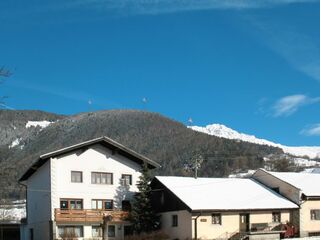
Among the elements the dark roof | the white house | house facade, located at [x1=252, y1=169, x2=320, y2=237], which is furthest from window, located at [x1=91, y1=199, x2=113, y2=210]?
house facade, located at [x1=252, y1=169, x2=320, y2=237]

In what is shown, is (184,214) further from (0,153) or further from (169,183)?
(0,153)

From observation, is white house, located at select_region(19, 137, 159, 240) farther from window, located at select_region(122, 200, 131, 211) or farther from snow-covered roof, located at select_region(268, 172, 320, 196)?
snow-covered roof, located at select_region(268, 172, 320, 196)

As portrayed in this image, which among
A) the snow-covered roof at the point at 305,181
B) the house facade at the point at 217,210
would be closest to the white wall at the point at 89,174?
the house facade at the point at 217,210

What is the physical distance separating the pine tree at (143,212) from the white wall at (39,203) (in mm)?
8016

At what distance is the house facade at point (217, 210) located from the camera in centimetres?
5325

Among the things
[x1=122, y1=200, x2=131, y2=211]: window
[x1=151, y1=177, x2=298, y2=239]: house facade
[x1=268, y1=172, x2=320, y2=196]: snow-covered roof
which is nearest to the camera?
[x1=151, y1=177, x2=298, y2=239]: house facade

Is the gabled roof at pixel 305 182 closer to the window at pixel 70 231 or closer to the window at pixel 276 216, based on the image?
the window at pixel 276 216

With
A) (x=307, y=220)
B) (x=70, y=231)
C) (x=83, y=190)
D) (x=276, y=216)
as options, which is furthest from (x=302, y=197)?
(x=70, y=231)

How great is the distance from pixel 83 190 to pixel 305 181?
24.1 metres

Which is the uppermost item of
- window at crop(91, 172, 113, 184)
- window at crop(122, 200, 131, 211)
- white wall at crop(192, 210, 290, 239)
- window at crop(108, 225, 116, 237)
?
window at crop(91, 172, 113, 184)

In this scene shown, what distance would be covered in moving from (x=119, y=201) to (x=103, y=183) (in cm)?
240

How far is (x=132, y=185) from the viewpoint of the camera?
59.6 metres

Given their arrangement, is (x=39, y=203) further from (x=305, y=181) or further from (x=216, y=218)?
(x=305, y=181)

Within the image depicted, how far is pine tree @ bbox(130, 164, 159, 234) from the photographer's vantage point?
56.0 meters
